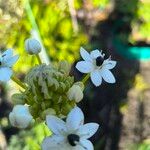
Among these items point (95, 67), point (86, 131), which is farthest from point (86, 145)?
point (95, 67)

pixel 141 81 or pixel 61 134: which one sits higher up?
pixel 61 134

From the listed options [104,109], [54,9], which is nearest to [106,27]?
[54,9]

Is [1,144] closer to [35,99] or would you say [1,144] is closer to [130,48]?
[130,48]

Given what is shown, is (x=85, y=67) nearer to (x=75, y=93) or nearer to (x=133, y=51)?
(x=75, y=93)

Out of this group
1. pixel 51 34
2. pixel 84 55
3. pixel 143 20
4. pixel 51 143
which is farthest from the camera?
pixel 143 20

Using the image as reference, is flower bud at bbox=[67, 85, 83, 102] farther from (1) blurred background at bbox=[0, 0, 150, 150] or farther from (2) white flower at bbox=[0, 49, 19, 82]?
(1) blurred background at bbox=[0, 0, 150, 150]

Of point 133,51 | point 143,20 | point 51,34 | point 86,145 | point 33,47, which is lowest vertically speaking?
point 133,51
